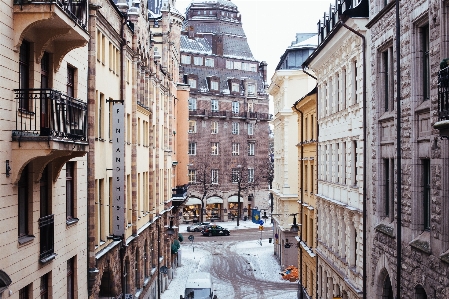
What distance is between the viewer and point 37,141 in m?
11.8

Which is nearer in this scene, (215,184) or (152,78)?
(152,78)

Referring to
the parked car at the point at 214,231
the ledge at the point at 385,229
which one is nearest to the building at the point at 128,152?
the ledge at the point at 385,229

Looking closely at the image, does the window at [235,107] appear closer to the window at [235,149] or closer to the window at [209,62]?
the window at [235,149]

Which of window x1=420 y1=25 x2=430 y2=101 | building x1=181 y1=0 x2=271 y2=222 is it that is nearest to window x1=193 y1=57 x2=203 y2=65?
building x1=181 y1=0 x2=271 y2=222

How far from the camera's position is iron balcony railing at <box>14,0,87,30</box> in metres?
11.9

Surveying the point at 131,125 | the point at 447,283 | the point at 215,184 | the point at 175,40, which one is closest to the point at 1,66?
the point at 447,283

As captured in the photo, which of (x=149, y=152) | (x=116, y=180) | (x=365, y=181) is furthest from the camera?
(x=149, y=152)

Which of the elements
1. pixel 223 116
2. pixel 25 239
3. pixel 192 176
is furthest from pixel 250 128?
pixel 25 239

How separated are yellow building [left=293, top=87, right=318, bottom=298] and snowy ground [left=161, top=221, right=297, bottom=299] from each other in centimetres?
370

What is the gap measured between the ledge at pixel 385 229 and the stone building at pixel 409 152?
3 cm

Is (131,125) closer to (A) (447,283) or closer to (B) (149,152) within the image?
(B) (149,152)

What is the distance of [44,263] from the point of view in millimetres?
14078

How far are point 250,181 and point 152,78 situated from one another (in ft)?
187

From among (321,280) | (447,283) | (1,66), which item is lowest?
(321,280)
